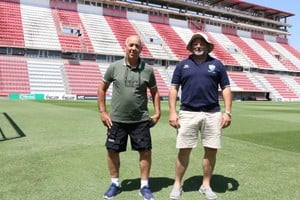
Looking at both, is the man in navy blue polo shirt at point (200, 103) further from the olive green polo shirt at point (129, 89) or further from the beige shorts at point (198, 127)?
the olive green polo shirt at point (129, 89)

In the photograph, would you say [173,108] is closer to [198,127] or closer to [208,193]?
[198,127]

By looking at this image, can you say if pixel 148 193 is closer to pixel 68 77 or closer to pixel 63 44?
pixel 68 77

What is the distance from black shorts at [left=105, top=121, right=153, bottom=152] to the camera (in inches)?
199

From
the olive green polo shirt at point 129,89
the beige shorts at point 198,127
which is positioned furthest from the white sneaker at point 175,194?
the olive green polo shirt at point 129,89

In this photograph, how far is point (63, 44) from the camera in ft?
151

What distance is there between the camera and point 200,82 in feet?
16.3

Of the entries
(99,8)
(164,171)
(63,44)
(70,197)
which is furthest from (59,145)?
(99,8)

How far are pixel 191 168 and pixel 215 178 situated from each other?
2.70 ft

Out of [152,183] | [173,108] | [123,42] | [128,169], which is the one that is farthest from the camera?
[123,42]

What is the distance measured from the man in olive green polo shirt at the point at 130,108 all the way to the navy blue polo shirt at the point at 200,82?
0.41 m

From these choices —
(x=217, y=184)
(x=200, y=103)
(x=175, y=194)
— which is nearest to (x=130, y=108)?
(x=200, y=103)

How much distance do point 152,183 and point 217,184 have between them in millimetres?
977

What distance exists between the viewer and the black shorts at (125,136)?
16.6 ft

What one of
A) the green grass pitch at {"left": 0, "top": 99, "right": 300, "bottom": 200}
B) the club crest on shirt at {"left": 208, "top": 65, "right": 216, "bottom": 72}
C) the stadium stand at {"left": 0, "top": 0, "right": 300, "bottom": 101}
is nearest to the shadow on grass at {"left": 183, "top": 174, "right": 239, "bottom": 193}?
the green grass pitch at {"left": 0, "top": 99, "right": 300, "bottom": 200}
